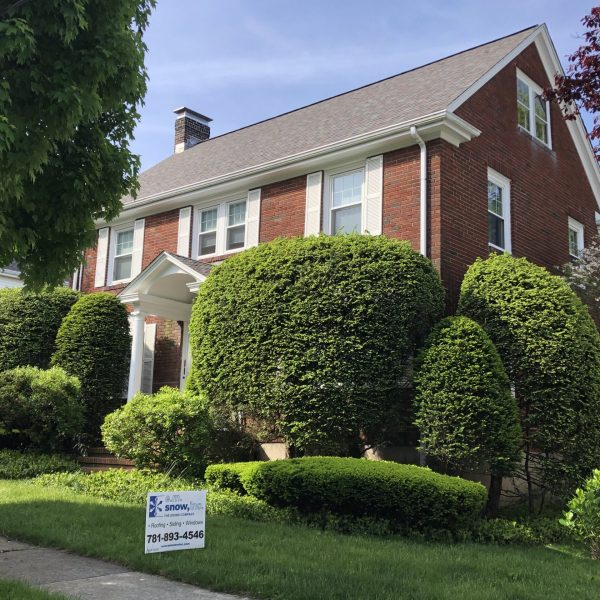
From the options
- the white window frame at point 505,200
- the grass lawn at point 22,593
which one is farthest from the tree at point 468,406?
the grass lawn at point 22,593

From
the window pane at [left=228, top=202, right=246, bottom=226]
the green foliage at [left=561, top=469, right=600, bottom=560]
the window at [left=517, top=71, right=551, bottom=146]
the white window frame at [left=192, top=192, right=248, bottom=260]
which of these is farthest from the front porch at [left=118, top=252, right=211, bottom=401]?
the green foliage at [left=561, top=469, right=600, bottom=560]

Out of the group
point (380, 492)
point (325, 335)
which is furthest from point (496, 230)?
point (380, 492)

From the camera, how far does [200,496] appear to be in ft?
23.0

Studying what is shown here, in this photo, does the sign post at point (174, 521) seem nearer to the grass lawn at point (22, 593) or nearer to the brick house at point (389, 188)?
the grass lawn at point (22, 593)

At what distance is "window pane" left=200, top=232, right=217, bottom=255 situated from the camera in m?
16.9

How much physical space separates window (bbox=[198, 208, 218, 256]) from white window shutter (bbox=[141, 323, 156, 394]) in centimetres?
243

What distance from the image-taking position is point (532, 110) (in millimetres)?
16594

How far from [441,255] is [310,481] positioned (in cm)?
537

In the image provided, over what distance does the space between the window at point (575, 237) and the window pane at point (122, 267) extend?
36.5ft

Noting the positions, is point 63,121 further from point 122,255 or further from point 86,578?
point 122,255

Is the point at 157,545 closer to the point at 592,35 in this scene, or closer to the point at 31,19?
the point at 31,19

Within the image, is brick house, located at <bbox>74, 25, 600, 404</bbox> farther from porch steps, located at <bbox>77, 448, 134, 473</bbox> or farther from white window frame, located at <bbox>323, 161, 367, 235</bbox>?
porch steps, located at <bbox>77, 448, 134, 473</bbox>

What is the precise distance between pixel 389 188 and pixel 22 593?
10.1 m

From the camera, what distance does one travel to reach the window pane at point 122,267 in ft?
61.6
